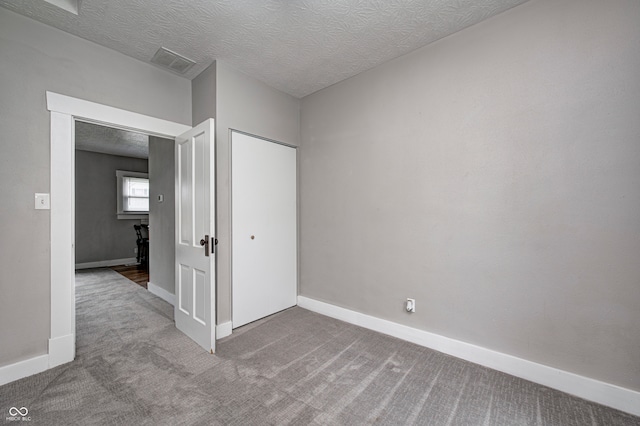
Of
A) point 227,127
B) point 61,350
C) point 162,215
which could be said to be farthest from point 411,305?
point 162,215

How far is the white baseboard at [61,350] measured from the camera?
207cm

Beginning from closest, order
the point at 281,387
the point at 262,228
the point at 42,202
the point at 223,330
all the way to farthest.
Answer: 1. the point at 281,387
2. the point at 42,202
3. the point at 223,330
4. the point at 262,228

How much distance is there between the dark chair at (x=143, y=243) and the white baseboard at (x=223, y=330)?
4.32 m

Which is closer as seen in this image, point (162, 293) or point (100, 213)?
point (162, 293)

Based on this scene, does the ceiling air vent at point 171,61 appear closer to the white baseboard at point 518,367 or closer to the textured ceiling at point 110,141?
the textured ceiling at point 110,141

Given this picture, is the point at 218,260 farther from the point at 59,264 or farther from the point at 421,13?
the point at 421,13

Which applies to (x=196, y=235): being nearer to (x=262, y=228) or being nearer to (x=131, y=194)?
(x=262, y=228)

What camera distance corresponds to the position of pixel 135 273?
210 inches

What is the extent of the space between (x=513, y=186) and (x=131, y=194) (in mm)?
7711

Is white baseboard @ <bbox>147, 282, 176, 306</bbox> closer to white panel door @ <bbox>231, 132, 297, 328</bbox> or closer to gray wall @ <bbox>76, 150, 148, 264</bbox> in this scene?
white panel door @ <bbox>231, 132, 297, 328</bbox>

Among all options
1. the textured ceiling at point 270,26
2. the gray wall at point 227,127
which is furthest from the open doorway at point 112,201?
the textured ceiling at point 270,26

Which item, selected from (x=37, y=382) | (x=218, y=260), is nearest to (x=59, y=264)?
(x=37, y=382)

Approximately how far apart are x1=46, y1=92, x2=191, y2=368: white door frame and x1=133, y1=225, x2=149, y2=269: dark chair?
4.01m

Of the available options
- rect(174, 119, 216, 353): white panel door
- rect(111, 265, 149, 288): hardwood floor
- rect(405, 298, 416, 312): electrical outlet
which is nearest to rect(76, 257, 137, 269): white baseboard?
rect(111, 265, 149, 288): hardwood floor
